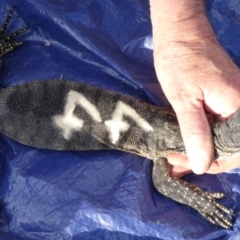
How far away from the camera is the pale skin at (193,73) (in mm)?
2086

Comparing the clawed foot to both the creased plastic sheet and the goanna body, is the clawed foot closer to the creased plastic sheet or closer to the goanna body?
the creased plastic sheet

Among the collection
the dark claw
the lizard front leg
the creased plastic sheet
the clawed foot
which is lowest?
the lizard front leg

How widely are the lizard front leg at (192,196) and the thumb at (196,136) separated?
48cm

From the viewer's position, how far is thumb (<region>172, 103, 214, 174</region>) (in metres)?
2.05

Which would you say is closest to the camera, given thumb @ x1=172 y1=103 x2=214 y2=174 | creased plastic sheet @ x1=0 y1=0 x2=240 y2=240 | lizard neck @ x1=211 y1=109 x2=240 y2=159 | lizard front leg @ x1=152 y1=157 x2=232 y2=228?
thumb @ x1=172 y1=103 x2=214 y2=174

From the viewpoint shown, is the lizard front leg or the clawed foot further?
the clawed foot

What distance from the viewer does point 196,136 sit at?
2.05 meters

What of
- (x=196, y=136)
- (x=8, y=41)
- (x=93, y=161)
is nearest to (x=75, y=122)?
(x=93, y=161)

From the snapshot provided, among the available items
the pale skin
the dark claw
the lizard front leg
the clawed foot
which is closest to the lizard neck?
the pale skin

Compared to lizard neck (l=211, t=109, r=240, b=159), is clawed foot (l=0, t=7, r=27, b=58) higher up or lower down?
higher up

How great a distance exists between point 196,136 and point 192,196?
0.62m

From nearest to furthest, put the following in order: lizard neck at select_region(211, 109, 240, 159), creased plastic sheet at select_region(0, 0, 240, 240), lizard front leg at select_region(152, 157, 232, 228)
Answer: lizard neck at select_region(211, 109, 240, 159), creased plastic sheet at select_region(0, 0, 240, 240), lizard front leg at select_region(152, 157, 232, 228)

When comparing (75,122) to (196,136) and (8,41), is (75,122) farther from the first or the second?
(196,136)

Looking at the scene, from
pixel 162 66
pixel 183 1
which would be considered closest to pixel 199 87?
pixel 162 66
